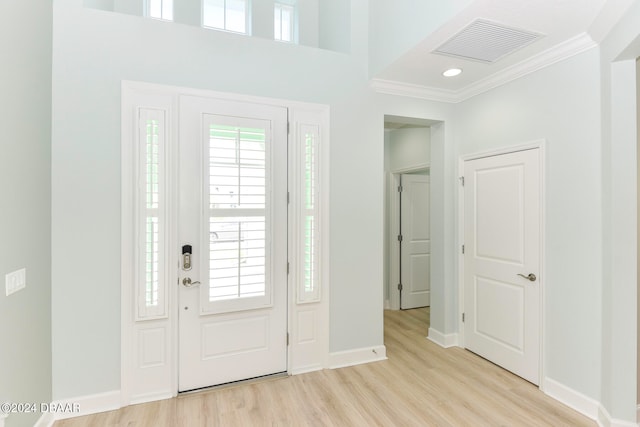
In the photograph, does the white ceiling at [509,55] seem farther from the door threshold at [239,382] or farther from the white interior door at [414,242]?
the door threshold at [239,382]

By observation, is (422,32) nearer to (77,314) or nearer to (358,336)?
(358,336)

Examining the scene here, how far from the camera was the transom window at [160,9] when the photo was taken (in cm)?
356

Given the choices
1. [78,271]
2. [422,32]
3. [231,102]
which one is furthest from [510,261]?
[78,271]

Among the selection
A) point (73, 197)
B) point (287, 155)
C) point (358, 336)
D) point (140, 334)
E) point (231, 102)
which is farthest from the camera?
point (358, 336)

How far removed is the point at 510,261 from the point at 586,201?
84 centimetres

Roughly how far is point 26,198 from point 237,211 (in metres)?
1.34

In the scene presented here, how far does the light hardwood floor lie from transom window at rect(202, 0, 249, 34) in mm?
3833

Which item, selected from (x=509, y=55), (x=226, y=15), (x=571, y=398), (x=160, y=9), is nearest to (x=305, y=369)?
(x=571, y=398)

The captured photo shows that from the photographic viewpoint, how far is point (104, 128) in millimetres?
2426

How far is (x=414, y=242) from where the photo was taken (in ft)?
16.8

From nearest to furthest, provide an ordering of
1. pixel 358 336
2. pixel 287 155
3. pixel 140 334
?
pixel 140 334 < pixel 287 155 < pixel 358 336

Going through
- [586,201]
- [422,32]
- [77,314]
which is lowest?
[77,314]

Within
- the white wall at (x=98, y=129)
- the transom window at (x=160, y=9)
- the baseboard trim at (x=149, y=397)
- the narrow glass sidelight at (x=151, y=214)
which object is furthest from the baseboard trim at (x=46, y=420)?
the transom window at (x=160, y=9)

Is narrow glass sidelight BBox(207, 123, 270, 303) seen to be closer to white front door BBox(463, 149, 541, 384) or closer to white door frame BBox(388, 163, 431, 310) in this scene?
white front door BBox(463, 149, 541, 384)
